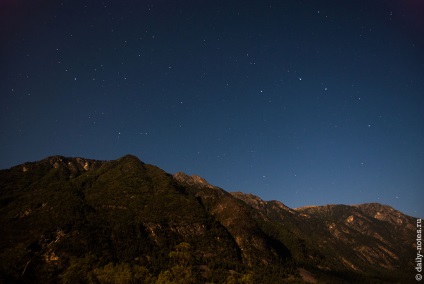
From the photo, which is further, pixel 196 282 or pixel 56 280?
pixel 196 282

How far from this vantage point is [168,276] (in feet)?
627

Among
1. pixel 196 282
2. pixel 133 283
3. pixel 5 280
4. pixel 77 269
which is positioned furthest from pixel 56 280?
pixel 196 282

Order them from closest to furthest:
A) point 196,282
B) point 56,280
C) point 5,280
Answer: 1. point 5,280
2. point 56,280
3. point 196,282

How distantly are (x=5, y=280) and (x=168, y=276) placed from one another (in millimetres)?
88950

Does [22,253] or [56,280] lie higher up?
[22,253]

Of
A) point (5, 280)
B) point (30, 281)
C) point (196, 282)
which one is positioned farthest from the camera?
point (196, 282)

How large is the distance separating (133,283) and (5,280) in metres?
64.6

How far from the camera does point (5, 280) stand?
124938 millimetres

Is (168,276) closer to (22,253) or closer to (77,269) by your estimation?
(77,269)

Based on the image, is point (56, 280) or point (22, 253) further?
point (22, 253)

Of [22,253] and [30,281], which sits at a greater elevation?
[22,253]

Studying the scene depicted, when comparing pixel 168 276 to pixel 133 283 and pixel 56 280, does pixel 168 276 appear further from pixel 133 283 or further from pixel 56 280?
pixel 56 280

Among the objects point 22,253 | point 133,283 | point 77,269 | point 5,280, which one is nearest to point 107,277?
point 133,283

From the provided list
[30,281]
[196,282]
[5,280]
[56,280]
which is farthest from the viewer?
[196,282]
